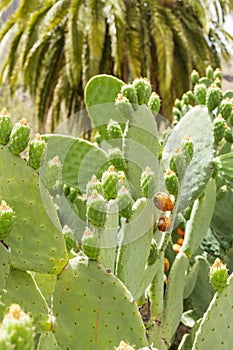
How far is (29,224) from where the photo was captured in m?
1.22

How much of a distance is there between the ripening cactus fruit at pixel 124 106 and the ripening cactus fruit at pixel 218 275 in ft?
1.85

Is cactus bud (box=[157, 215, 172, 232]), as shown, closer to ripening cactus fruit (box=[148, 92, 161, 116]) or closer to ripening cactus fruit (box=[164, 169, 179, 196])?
ripening cactus fruit (box=[164, 169, 179, 196])

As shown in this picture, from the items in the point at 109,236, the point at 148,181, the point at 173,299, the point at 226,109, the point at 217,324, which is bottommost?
the point at 173,299

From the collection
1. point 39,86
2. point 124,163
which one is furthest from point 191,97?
point 39,86

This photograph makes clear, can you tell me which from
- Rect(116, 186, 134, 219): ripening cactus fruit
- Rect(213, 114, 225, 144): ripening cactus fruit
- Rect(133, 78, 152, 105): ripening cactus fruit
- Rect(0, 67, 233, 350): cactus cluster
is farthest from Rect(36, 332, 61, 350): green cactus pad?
Rect(213, 114, 225, 144): ripening cactus fruit

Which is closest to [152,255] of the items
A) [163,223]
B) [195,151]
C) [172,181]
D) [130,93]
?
[163,223]

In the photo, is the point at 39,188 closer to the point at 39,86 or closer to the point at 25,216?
the point at 25,216

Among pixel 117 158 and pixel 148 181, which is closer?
pixel 148 181

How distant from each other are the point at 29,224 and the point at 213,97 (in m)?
0.97

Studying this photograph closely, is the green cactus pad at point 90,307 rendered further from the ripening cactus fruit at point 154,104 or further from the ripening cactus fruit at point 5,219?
the ripening cactus fruit at point 154,104

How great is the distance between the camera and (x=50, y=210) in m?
1.24

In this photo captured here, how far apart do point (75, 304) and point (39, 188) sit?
269mm

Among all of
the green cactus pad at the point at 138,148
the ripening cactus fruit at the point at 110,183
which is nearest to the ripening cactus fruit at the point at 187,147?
the green cactus pad at the point at 138,148

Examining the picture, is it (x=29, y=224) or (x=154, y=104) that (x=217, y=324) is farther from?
(x=154, y=104)
